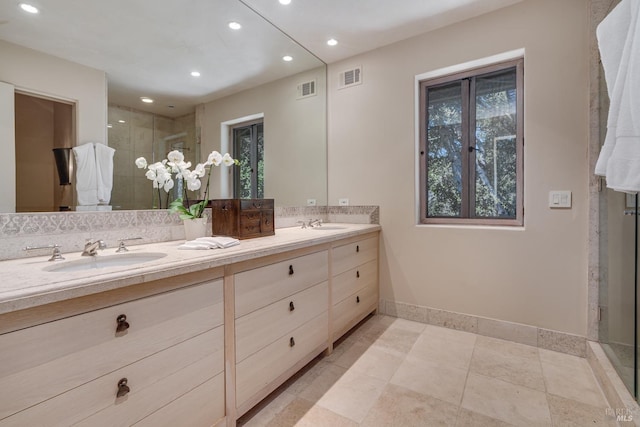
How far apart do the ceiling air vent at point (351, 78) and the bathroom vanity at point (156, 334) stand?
72.8 inches

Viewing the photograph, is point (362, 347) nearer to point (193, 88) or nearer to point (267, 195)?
point (267, 195)

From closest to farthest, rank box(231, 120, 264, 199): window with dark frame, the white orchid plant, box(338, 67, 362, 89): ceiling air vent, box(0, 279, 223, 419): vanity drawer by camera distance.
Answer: box(0, 279, 223, 419): vanity drawer → the white orchid plant → box(231, 120, 264, 199): window with dark frame → box(338, 67, 362, 89): ceiling air vent

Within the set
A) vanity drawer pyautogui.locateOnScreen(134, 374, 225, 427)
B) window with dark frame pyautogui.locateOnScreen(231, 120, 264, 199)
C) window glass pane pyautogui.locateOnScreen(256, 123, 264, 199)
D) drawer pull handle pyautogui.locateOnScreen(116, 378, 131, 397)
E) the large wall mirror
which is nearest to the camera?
drawer pull handle pyautogui.locateOnScreen(116, 378, 131, 397)

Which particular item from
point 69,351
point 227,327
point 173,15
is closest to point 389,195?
point 227,327

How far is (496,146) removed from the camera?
2.33 meters

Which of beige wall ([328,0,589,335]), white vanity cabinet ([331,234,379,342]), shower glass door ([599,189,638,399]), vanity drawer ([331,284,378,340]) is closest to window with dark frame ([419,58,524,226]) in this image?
beige wall ([328,0,589,335])

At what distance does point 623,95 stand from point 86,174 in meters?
2.26

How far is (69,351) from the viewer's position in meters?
0.81

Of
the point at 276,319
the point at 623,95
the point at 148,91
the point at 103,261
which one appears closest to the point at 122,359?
the point at 103,261

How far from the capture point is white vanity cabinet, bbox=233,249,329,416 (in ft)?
4.36

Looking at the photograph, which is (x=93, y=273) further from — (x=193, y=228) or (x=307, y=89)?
(x=307, y=89)

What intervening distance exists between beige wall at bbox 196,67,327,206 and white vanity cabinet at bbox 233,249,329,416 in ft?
2.89

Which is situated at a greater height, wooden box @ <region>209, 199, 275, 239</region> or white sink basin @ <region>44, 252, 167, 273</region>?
wooden box @ <region>209, 199, 275, 239</region>

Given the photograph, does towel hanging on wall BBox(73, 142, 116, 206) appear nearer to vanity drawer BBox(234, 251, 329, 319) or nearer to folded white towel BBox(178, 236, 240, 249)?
folded white towel BBox(178, 236, 240, 249)
